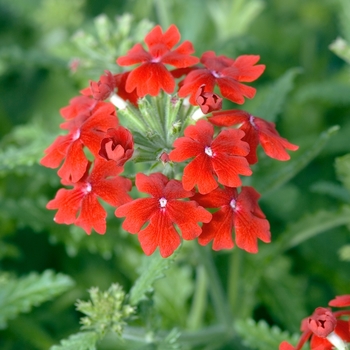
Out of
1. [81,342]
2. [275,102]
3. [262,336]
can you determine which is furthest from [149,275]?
[275,102]

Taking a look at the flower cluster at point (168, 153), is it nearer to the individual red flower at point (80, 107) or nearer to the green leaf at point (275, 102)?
the individual red flower at point (80, 107)

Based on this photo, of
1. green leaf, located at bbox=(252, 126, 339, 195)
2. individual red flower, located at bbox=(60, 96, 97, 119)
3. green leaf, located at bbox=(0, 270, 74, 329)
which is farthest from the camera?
green leaf, located at bbox=(0, 270, 74, 329)

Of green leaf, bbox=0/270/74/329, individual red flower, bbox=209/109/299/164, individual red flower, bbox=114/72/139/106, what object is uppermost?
individual red flower, bbox=114/72/139/106

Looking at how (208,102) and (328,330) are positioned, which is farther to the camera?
(208,102)

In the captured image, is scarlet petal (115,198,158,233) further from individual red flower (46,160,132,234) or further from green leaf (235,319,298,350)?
green leaf (235,319,298,350)

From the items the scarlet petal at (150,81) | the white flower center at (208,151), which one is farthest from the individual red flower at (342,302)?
the scarlet petal at (150,81)

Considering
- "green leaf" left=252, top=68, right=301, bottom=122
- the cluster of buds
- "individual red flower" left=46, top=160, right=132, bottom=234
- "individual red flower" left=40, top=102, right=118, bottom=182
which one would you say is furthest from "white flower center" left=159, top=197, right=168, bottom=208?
"green leaf" left=252, top=68, right=301, bottom=122

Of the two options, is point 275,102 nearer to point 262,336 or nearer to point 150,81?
point 150,81
